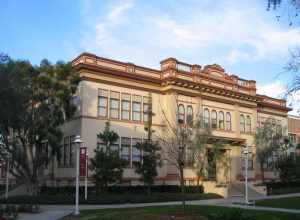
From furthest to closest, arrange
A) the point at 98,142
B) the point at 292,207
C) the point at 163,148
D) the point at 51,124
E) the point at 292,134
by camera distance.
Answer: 1. the point at 292,134
2. the point at 163,148
3. the point at 98,142
4. the point at 51,124
5. the point at 292,207

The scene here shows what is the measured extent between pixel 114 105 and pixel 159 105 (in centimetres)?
488

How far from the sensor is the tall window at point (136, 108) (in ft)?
128

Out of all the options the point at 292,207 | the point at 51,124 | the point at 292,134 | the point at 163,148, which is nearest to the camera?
the point at 292,207

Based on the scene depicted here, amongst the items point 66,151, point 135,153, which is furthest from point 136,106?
point 66,151

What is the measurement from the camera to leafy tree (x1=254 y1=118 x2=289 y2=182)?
148 feet

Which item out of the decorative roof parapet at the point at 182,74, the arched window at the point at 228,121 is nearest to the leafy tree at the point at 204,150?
the arched window at the point at 228,121

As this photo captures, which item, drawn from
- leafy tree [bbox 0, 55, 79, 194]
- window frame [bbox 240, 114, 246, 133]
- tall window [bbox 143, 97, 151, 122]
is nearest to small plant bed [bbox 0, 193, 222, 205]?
leafy tree [bbox 0, 55, 79, 194]

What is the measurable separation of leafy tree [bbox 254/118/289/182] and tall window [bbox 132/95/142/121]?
14.1 meters

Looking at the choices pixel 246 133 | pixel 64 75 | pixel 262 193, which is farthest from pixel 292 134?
pixel 64 75

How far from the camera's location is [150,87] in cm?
4028

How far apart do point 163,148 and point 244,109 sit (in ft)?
43.3

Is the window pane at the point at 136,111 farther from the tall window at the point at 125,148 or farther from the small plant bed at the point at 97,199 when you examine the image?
the small plant bed at the point at 97,199

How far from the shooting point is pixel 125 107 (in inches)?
1516

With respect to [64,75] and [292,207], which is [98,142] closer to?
[64,75]
